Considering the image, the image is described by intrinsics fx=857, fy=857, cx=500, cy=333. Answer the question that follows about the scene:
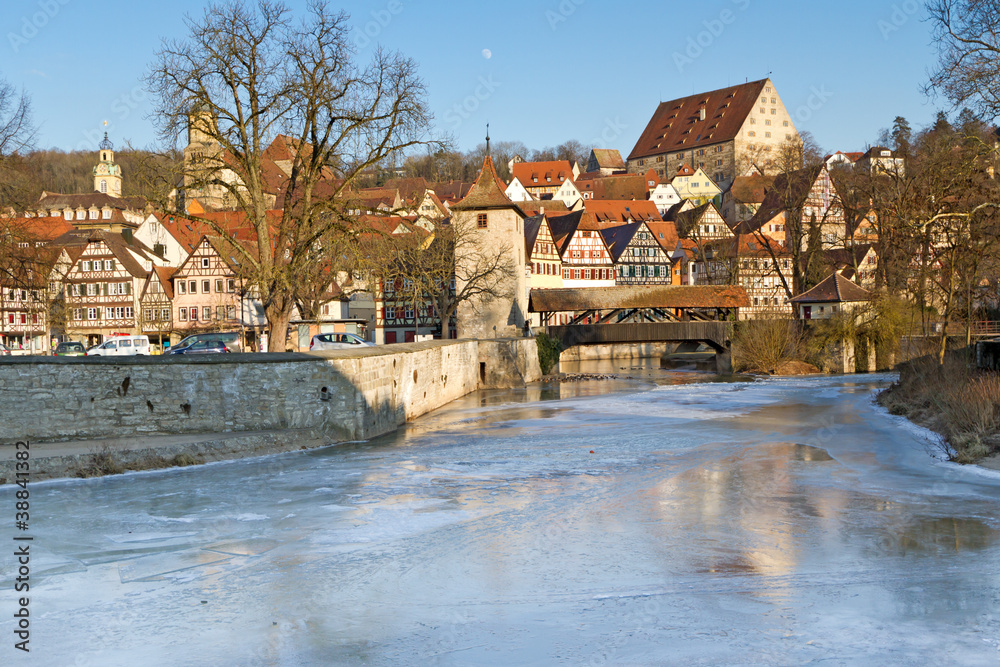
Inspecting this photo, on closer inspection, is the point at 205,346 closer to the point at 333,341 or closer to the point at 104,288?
the point at 333,341

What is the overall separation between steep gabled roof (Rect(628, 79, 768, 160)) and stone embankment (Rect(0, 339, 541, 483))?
98600 millimetres

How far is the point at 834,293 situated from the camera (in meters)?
42.0

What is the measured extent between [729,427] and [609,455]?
17.0ft

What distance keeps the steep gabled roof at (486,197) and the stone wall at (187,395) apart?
2196 centimetres

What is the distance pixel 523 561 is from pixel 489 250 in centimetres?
3142

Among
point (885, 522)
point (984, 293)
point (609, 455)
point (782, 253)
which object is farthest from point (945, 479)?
point (782, 253)

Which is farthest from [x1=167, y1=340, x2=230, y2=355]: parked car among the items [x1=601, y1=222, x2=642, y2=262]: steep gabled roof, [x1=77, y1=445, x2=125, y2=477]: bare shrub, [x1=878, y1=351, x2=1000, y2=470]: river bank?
[x1=601, y1=222, x2=642, y2=262]: steep gabled roof

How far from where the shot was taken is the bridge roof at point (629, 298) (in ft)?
137

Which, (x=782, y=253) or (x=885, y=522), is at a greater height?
(x=782, y=253)

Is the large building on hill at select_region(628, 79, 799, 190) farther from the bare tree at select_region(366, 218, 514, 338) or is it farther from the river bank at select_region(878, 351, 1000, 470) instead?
the river bank at select_region(878, 351, 1000, 470)

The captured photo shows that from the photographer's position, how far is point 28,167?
2222 centimetres

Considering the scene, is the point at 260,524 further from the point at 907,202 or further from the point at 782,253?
the point at 782,253

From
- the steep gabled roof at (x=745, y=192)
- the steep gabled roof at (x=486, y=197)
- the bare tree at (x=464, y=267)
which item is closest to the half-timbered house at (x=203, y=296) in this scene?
the bare tree at (x=464, y=267)

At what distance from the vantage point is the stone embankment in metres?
14.5
